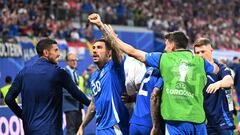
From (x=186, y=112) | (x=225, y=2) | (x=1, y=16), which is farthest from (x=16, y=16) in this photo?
(x=225, y=2)

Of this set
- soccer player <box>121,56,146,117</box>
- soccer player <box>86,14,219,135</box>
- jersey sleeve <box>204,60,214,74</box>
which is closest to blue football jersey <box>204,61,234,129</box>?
soccer player <box>121,56,146,117</box>

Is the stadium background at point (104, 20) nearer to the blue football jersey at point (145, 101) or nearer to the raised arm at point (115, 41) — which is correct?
the blue football jersey at point (145, 101)

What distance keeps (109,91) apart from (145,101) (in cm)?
48

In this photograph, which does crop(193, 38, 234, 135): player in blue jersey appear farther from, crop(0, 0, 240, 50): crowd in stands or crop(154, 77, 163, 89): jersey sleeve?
crop(0, 0, 240, 50): crowd in stands

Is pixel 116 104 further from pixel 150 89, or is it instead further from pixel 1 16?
pixel 1 16

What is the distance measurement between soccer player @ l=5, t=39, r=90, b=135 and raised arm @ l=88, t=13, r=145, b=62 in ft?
2.55

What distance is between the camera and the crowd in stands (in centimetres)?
2234

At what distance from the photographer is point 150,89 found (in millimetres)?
7055

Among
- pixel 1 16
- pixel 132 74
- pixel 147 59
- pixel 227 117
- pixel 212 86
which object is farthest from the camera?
pixel 1 16

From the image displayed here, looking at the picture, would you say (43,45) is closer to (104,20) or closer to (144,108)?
(144,108)

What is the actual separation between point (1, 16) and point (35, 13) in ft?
7.66

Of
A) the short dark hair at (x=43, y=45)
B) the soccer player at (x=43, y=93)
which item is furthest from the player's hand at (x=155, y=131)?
the short dark hair at (x=43, y=45)

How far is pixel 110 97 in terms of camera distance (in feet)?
22.7

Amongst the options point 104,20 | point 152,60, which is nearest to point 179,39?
point 152,60
